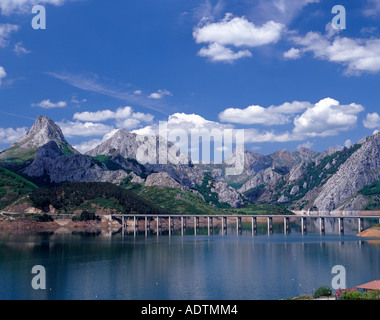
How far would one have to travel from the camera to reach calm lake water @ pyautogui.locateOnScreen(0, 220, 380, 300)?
246 feet

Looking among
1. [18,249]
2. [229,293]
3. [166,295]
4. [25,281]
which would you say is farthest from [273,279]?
[18,249]

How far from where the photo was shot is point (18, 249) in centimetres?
13912

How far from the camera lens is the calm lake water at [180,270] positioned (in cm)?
7512

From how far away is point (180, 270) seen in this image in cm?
10050

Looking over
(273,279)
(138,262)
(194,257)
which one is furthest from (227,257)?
(273,279)

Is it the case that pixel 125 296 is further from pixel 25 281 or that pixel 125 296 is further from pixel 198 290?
pixel 25 281

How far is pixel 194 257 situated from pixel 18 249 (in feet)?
211

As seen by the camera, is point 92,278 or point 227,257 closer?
point 92,278

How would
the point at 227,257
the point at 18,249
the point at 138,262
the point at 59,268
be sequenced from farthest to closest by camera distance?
the point at 18,249 < the point at 227,257 < the point at 138,262 < the point at 59,268

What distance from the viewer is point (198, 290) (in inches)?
3017

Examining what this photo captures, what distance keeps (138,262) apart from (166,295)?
4383cm
